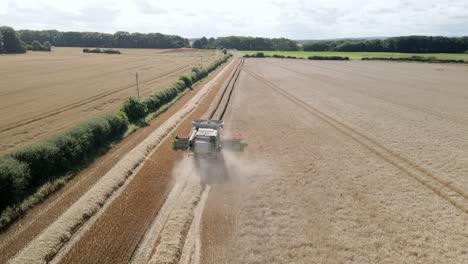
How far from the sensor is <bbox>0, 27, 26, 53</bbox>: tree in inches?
4720

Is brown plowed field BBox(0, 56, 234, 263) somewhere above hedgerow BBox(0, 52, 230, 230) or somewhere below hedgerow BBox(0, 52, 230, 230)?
below

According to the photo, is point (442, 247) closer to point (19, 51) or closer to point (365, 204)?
point (365, 204)

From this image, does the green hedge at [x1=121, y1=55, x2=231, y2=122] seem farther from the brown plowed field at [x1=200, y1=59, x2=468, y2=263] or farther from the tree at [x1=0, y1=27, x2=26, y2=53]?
the tree at [x1=0, y1=27, x2=26, y2=53]

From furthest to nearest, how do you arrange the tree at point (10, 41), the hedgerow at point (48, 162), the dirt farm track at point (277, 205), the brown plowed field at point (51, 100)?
the tree at point (10, 41)
the brown plowed field at point (51, 100)
the hedgerow at point (48, 162)
the dirt farm track at point (277, 205)

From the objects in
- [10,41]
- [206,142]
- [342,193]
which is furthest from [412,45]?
[10,41]

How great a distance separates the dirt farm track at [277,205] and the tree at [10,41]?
13229 cm

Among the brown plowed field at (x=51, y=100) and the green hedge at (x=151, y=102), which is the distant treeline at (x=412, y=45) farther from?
the green hedge at (x=151, y=102)

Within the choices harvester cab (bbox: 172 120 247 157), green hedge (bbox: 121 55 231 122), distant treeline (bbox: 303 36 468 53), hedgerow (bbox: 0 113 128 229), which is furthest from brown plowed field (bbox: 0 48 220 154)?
distant treeline (bbox: 303 36 468 53)

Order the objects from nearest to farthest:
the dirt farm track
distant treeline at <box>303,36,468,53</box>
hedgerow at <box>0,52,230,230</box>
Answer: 1. the dirt farm track
2. hedgerow at <box>0,52,230,230</box>
3. distant treeline at <box>303,36,468,53</box>

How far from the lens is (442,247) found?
1173 centimetres

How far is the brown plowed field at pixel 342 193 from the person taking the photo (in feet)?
37.8

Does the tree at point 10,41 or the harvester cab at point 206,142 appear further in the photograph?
the tree at point 10,41

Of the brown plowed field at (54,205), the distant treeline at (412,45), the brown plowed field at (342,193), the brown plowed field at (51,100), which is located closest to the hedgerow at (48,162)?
the brown plowed field at (54,205)

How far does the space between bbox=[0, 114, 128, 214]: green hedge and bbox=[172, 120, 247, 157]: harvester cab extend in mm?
5734
